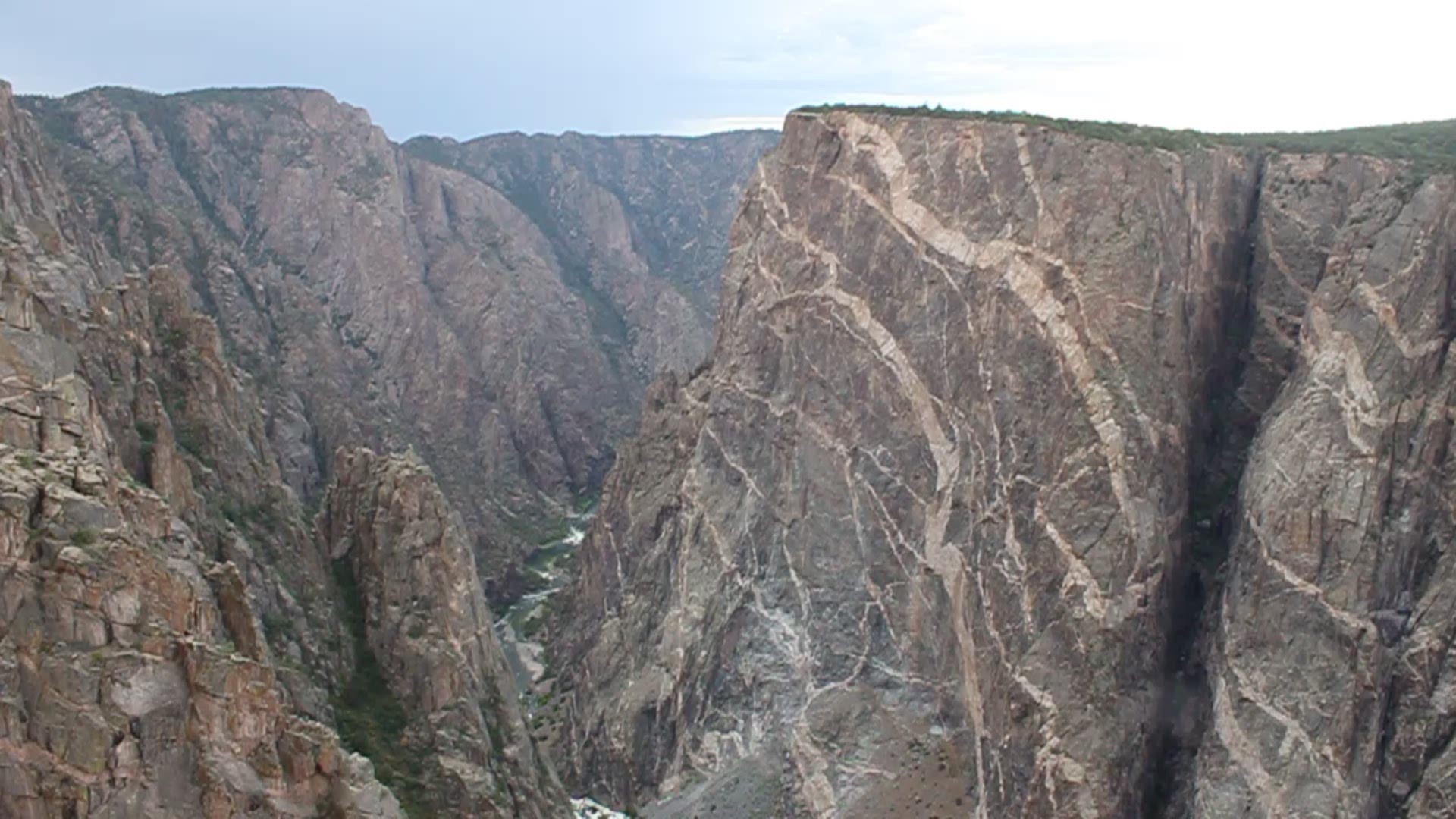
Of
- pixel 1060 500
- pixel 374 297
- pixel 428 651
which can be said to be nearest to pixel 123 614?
pixel 428 651

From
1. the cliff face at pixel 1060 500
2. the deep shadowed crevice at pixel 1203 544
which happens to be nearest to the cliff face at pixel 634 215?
the cliff face at pixel 1060 500

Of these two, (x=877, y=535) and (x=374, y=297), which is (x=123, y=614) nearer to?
(x=877, y=535)

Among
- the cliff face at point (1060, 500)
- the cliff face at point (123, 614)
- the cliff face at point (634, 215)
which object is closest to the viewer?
the cliff face at point (123, 614)

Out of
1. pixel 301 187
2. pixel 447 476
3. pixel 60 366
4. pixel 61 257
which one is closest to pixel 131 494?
pixel 60 366

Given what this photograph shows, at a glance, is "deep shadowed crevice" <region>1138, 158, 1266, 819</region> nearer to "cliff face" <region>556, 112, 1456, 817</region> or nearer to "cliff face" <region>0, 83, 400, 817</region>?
"cliff face" <region>556, 112, 1456, 817</region>

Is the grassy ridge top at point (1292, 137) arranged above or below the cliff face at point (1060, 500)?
above

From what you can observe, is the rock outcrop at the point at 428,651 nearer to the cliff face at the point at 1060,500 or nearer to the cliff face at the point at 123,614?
the cliff face at the point at 123,614

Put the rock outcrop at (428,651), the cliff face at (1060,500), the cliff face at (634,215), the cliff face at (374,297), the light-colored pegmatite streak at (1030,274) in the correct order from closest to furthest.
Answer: the rock outcrop at (428,651) < the cliff face at (1060,500) < the light-colored pegmatite streak at (1030,274) < the cliff face at (374,297) < the cliff face at (634,215)
